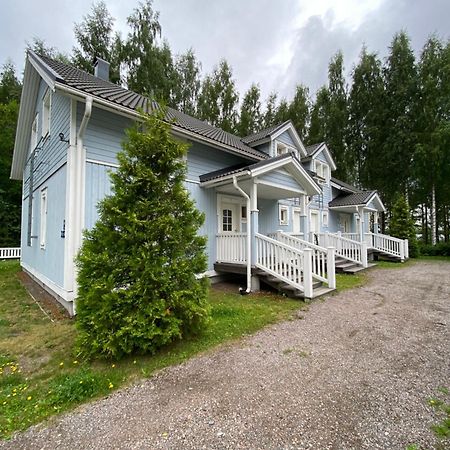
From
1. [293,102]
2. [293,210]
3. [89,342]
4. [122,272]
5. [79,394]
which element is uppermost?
[293,102]

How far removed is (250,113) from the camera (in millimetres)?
22078

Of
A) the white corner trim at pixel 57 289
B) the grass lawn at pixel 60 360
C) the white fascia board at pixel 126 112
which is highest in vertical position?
the white fascia board at pixel 126 112

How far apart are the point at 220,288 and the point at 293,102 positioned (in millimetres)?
21269

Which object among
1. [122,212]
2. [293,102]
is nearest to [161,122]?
[122,212]

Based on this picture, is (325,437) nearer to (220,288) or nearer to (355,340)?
(355,340)

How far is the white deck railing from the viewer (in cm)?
603

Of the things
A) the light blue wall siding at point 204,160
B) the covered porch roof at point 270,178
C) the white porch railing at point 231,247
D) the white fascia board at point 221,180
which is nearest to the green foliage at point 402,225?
the covered porch roof at point 270,178

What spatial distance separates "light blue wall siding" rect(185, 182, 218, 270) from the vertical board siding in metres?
2.63

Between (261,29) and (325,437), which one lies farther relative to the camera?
(261,29)

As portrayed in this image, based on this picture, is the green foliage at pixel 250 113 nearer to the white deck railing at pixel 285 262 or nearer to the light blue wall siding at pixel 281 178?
the light blue wall siding at pixel 281 178

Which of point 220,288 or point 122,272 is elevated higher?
point 122,272

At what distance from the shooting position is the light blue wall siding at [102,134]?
5648mm

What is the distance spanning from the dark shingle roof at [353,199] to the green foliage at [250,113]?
10.0m

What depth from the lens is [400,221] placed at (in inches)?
640
